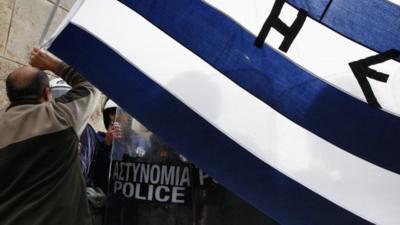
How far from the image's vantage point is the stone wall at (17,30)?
4730 millimetres

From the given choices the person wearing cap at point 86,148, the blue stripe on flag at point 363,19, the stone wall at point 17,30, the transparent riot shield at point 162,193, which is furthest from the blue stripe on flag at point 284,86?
the stone wall at point 17,30

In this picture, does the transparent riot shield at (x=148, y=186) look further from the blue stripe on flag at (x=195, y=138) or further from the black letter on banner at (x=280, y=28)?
the black letter on banner at (x=280, y=28)

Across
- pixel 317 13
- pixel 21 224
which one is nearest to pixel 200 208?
pixel 21 224

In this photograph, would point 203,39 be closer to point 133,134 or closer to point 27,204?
point 27,204

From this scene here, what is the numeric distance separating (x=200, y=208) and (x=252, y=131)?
0.99 m

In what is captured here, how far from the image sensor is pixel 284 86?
7.34 ft

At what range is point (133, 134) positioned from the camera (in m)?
3.33

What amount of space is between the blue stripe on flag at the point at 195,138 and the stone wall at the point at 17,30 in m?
→ 2.49

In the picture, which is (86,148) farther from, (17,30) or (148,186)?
(17,30)

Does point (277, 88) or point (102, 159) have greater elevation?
point (277, 88)

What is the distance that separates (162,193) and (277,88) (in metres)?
1.21

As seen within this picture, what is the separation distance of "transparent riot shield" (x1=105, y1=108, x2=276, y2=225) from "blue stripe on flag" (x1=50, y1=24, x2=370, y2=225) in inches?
31.5

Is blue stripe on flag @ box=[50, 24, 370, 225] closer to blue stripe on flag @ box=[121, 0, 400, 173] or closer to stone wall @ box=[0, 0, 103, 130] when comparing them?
blue stripe on flag @ box=[121, 0, 400, 173]

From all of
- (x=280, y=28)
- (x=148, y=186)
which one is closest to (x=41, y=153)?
(x=148, y=186)
